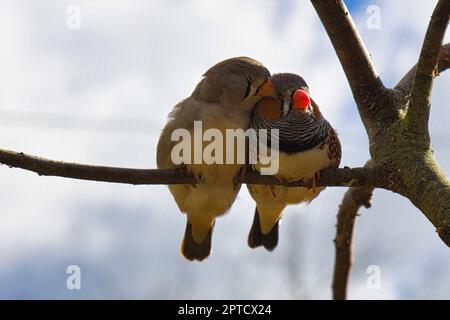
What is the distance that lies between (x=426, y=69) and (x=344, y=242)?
1742mm

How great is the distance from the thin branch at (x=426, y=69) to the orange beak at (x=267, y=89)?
906mm

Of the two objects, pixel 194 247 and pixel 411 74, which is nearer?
pixel 411 74

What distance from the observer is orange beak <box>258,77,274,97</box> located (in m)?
3.18

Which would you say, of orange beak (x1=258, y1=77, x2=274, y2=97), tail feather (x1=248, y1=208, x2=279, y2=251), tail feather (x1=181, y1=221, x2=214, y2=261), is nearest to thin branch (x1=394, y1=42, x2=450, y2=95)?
orange beak (x1=258, y1=77, x2=274, y2=97)

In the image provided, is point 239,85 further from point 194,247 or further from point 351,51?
point 194,247

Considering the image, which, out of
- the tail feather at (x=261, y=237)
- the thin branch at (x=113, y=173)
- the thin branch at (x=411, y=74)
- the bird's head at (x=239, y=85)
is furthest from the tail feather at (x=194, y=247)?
the thin branch at (x=411, y=74)

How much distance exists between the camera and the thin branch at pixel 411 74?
2802 millimetres

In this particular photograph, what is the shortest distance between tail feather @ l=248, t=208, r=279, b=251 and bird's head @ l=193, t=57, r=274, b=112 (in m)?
0.76

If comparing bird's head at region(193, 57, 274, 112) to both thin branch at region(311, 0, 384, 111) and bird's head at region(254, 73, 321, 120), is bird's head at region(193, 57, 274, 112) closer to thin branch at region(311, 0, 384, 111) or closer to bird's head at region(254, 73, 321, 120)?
bird's head at region(254, 73, 321, 120)

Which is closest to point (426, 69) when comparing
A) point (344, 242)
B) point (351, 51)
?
point (351, 51)

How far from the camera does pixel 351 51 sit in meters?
2.49

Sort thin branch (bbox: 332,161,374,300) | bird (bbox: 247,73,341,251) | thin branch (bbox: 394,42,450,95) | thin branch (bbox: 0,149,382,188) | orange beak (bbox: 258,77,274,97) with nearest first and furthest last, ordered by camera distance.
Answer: thin branch (bbox: 0,149,382,188) < thin branch (bbox: 394,42,450,95) < bird (bbox: 247,73,341,251) < orange beak (bbox: 258,77,274,97) < thin branch (bbox: 332,161,374,300)
